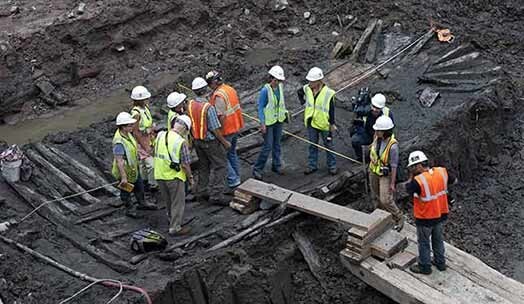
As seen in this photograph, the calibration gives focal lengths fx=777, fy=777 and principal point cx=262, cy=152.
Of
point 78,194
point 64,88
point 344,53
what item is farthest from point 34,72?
point 344,53

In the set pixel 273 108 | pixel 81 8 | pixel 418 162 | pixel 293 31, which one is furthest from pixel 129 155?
pixel 293 31

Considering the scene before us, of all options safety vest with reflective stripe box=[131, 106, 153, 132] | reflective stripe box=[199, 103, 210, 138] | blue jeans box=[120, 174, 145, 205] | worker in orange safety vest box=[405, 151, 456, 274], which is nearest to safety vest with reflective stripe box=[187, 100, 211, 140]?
reflective stripe box=[199, 103, 210, 138]

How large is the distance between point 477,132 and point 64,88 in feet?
29.7

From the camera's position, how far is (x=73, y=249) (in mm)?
10969

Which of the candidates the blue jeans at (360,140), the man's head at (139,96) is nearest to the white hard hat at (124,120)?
the man's head at (139,96)

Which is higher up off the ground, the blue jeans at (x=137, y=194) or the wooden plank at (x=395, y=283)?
the blue jeans at (x=137, y=194)

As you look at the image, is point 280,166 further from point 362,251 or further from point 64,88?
point 64,88

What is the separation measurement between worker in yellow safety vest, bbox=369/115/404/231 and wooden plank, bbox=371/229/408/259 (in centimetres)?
51

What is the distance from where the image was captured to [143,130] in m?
11.8

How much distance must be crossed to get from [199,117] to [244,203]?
146 centimetres

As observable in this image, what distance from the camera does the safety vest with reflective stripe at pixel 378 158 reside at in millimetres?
10977

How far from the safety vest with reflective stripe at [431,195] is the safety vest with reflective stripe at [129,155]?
4.06m

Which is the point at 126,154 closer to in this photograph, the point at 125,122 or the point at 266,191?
the point at 125,122

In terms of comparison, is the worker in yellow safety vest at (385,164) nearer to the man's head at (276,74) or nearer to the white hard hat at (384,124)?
the white hard hat at (384,124)
